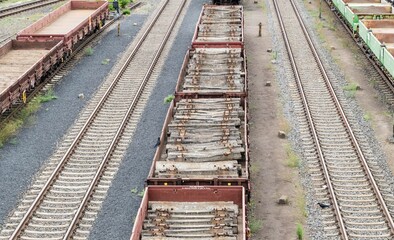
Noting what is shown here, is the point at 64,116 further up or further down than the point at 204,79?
further down

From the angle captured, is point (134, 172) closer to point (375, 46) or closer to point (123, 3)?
point (375, 46)

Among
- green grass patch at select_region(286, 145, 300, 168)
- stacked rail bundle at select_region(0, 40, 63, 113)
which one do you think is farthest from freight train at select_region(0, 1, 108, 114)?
green grass patch at select_region(286, 145, 300, 168)

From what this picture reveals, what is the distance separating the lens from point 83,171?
60.0ft

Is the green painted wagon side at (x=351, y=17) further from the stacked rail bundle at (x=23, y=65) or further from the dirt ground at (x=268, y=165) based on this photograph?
the stacked rail bundle at (x=23, y=65)

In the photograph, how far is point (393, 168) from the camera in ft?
60.8

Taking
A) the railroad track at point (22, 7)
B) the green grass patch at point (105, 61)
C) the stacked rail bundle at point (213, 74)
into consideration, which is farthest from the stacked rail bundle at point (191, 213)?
the railroad track at point (22, 7)

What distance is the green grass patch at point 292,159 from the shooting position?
18778 millimetres

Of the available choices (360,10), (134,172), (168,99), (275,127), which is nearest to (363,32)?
(360,10)

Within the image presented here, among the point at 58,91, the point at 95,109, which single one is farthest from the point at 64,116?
the point at 58,91

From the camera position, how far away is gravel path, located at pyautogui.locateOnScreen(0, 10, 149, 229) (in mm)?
17797

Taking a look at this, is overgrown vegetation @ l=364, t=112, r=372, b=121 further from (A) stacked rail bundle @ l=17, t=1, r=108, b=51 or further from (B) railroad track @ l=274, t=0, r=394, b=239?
(A) stacked rail bundle @ l=17, t=1, r=108, b=51

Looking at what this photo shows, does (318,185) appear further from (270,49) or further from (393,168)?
(270,49)

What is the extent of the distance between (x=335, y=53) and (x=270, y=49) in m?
3.28

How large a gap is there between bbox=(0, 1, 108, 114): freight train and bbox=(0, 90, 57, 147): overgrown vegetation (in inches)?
24.4
